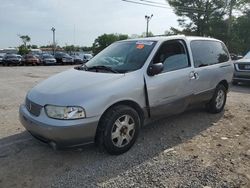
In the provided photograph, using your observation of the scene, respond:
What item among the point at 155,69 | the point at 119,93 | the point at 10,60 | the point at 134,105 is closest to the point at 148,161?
the point at 134,105

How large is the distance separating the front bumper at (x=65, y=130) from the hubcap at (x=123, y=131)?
1.10 ft

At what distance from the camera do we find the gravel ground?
10.8 ft

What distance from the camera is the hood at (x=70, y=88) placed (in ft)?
11.7

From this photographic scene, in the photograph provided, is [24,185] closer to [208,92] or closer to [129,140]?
[129,140]

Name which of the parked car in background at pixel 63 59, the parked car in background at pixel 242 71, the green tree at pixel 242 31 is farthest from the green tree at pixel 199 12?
the parked car in background at pixel 242 71

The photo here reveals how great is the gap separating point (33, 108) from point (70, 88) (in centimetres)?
60

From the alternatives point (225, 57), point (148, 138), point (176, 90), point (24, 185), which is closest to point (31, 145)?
point (24, 185)

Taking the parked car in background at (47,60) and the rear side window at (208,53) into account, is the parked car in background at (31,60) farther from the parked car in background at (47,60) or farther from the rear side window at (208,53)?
the rear side window at (208,53)

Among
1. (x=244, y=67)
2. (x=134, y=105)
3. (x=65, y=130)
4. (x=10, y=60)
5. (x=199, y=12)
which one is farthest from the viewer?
(x=199, y=12)

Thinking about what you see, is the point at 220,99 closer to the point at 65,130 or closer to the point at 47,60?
the point at 65,130

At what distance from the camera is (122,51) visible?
4.80 metres

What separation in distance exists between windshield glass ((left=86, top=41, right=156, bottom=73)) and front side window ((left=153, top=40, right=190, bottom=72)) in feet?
0.65

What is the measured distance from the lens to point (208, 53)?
5719 millimetres

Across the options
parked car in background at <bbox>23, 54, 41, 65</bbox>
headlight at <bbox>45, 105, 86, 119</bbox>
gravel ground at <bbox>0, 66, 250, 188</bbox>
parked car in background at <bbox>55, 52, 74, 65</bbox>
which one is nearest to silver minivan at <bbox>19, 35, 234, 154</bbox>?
headlight at <bbox>45, 105, 86, 119</bbox>
